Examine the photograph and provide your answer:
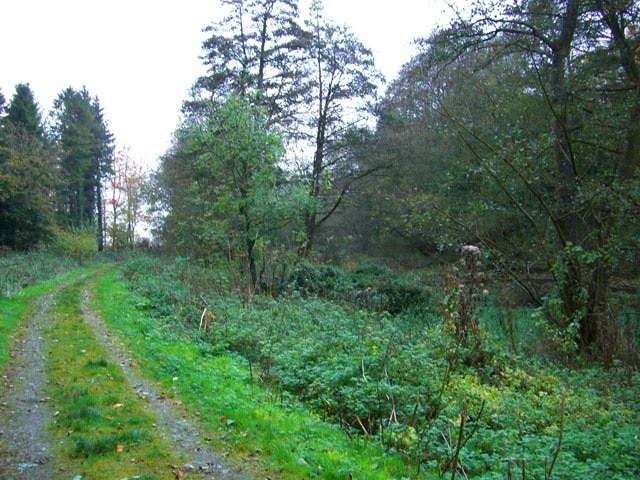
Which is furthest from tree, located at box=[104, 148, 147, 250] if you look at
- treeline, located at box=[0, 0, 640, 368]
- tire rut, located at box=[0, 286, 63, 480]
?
tire rut, located at box=[0, 286, 63, 480]

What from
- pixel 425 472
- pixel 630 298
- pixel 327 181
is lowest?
pixel 425 472

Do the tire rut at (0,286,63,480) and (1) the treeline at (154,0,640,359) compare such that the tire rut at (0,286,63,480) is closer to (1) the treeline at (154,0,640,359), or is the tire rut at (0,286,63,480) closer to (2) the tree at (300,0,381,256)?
(1) the treeline at (154,0,640,359)

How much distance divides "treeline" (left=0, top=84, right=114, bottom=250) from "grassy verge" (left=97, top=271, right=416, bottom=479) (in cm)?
2257

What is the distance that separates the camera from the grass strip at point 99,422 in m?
4.76

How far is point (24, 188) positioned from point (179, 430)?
27759 millimetres

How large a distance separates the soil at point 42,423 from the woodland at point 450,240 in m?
1.83

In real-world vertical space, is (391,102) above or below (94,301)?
above

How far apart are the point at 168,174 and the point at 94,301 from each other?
634 inches

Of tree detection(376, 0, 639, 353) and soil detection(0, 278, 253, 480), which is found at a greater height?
tree detection(376, 0, 639, 353)

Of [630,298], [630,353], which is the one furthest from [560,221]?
[630,353]

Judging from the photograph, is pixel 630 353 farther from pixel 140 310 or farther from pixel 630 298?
pixel 140 310

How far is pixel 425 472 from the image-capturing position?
16.6ft

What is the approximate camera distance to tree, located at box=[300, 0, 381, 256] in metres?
24.9

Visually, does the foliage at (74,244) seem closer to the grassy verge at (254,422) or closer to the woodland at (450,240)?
the woodland at (450,240)
